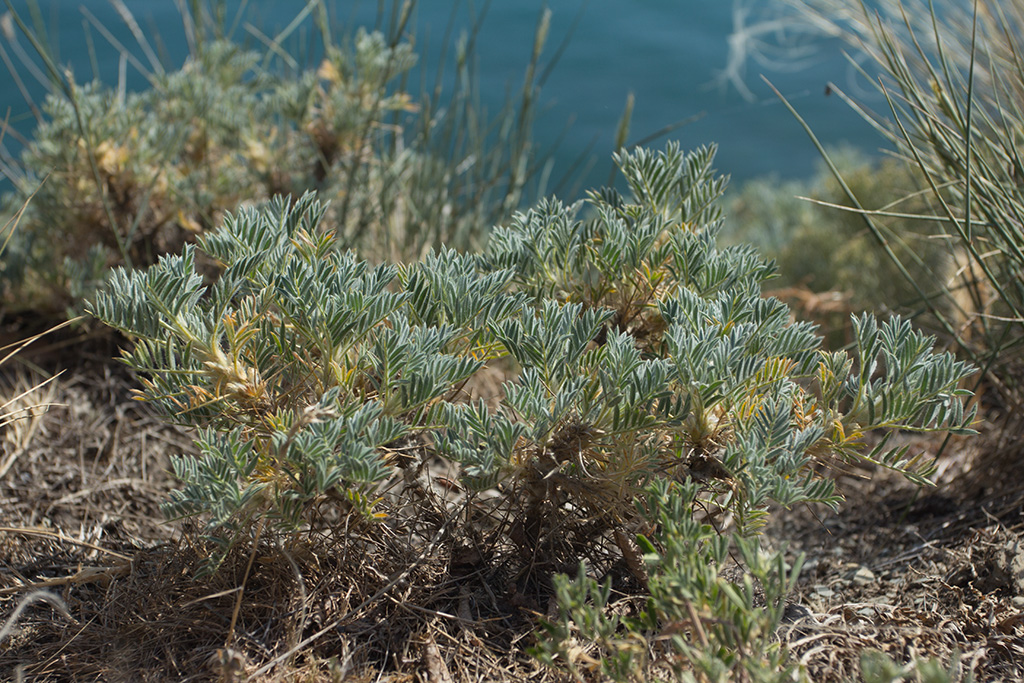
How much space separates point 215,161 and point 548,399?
5.28 feet

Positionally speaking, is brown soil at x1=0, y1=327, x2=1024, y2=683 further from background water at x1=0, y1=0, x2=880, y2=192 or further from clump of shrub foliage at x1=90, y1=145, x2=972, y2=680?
background water at x1=0, y1=0, x2=880, y2=192

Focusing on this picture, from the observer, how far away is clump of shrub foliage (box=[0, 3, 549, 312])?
6.19 feet

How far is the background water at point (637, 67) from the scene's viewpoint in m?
4.30

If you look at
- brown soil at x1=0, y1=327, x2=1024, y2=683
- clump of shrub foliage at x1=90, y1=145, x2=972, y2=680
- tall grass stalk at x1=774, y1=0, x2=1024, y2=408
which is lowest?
brown soil at x1=0, y1=327, x2=1024, y2=683

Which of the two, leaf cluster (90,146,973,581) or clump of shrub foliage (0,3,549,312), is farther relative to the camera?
clump of shrub foliage (0,3,549,312)

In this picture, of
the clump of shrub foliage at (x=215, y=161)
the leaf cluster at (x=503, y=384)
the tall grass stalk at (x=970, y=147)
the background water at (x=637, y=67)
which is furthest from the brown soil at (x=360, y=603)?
the background water at (x=637, y=67)

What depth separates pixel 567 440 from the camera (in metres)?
1.07

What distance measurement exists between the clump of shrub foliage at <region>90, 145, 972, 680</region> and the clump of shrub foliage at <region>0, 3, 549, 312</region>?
2.73 feet

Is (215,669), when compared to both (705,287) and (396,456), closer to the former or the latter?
(396,456)

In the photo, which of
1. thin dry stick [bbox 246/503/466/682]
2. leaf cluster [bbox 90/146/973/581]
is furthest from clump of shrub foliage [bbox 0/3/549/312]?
thin dry stick [bbox 246/503/466/682]

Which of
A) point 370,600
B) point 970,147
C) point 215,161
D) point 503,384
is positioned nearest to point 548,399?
point 503,384

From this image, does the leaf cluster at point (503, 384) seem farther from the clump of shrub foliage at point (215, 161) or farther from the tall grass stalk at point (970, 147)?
the clump of shrub foliage at point (215, 161)

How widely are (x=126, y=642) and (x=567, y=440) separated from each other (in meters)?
0.68

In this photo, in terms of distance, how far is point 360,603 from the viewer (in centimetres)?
115
